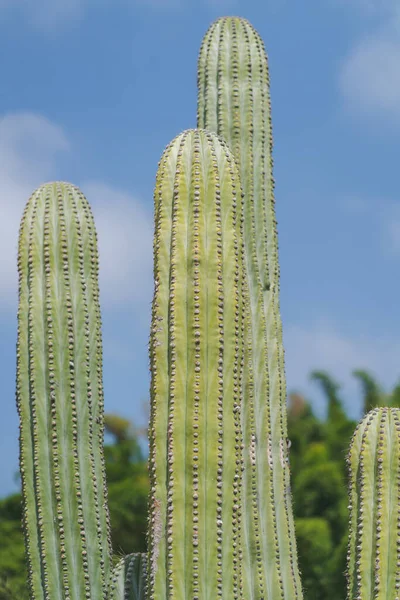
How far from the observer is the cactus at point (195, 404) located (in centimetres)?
414

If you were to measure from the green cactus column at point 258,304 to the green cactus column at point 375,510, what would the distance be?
43 centimetres

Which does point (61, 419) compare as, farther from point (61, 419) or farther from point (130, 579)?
point (130, 579)

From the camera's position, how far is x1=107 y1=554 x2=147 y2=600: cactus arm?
5191 millimetres

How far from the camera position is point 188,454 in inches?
163

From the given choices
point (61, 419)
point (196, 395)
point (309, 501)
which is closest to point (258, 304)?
point (61, 419)

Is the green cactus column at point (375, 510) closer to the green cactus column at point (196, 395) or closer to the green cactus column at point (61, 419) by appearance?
the green cactus column at point (196, 395)

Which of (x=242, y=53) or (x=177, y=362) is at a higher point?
(x=242, y=53)

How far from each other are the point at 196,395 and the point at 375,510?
1.21m

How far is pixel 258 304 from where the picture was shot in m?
5.62

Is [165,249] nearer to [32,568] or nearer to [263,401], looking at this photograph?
[263,401]

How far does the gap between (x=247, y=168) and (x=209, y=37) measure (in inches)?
39.7

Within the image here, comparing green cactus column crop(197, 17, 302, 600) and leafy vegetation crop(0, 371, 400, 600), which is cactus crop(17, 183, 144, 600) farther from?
leafy vegetation crop(0, 371, 400, 600)

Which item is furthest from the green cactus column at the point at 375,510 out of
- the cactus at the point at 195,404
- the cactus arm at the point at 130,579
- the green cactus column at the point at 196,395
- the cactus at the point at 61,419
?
the cactus at the point at 61,419

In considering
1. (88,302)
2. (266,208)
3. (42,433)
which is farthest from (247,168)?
(42,433)
